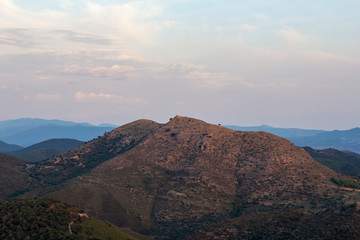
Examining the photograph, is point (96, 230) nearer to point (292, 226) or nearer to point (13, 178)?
point (292, 226)

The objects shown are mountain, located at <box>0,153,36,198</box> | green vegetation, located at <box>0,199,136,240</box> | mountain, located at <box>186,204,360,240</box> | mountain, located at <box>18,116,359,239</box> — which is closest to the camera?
green vegetation, located at <box>0,199,136,240</box>

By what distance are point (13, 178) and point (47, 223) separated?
283 ft

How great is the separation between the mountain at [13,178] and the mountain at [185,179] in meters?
4.84

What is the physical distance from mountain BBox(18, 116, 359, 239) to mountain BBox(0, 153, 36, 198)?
484 centimetres

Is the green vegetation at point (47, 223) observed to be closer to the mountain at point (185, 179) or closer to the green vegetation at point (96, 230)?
the green vegetation at point (96, 230)

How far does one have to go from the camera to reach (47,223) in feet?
238

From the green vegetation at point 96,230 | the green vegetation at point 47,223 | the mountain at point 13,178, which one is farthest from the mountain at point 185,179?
the green vegetation at point 47,223

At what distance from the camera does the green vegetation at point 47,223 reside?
68.1m

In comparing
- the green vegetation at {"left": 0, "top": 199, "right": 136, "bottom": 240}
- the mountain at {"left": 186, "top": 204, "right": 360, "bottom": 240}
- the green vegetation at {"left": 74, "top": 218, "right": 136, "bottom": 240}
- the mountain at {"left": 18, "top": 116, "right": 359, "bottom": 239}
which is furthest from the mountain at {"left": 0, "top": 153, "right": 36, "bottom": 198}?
the mountain at {"left": 186, "top": 204, "right": 360, "bottom": 240}

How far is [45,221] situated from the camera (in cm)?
7300

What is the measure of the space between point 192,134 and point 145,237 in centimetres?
6742

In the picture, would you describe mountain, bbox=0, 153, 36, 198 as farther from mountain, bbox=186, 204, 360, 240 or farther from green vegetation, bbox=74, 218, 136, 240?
mountain, bbox=186, 204, 360, 240

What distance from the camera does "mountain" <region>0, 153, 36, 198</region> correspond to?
13750 cm

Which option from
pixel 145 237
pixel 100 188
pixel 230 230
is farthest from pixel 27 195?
pixel 230 230
